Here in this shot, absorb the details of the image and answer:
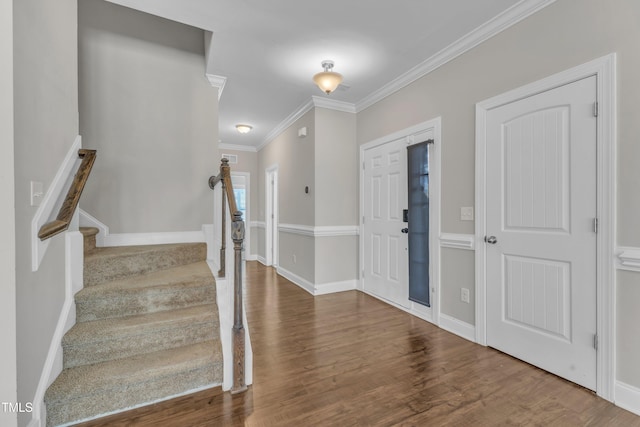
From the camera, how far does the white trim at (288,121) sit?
424 centimetres

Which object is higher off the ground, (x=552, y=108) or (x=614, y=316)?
(x=552, y=108)

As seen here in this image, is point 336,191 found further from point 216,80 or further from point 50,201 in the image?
point 50,201

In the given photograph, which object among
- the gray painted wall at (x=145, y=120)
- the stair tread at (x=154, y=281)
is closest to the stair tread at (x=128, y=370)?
the stair tread at (x=154, y=281)

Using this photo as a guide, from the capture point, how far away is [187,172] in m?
3.29

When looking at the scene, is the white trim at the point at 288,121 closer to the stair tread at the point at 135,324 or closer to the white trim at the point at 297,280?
the white trim at the point at 297,280

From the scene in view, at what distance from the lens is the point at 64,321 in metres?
1.79

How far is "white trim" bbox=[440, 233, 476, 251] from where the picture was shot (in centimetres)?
263

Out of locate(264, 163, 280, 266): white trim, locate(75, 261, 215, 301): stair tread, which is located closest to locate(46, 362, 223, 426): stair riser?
locate(75, 261, 215, 301): stair tread

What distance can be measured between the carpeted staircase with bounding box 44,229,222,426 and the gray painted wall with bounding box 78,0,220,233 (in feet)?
2.38

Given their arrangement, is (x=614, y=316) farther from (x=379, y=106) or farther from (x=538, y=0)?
(x=379, y=106)

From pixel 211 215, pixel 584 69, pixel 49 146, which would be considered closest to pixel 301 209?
pixel 211 215

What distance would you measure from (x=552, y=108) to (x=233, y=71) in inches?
118

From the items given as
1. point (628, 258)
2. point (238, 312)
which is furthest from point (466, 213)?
point (238, 312)

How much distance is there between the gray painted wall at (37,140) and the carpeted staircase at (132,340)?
0.21 meters
